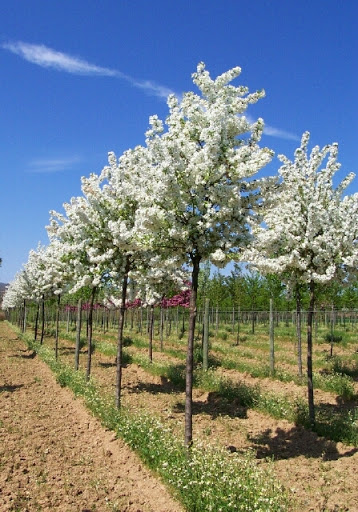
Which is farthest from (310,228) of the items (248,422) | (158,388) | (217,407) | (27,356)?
(27,356)

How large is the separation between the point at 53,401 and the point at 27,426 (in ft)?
8.86

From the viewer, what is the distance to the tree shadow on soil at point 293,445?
329 inches

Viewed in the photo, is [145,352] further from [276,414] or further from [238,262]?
[238,262]

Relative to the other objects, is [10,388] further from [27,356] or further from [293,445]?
[27,356]

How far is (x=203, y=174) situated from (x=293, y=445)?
5.68 meters

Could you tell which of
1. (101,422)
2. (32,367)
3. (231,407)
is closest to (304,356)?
(231,407)

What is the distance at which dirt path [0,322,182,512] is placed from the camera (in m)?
6.33

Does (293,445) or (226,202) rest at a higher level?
(226,202)

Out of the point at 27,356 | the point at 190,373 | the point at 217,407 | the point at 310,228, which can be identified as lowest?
the point at 27,356

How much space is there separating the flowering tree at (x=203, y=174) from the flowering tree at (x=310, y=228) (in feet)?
3.83

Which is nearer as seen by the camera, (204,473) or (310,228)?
(204,473)

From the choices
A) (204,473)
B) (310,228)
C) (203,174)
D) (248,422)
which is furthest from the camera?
(248,422)

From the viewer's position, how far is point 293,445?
898 cm

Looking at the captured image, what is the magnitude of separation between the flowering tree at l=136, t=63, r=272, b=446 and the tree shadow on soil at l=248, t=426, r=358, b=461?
2.13m
